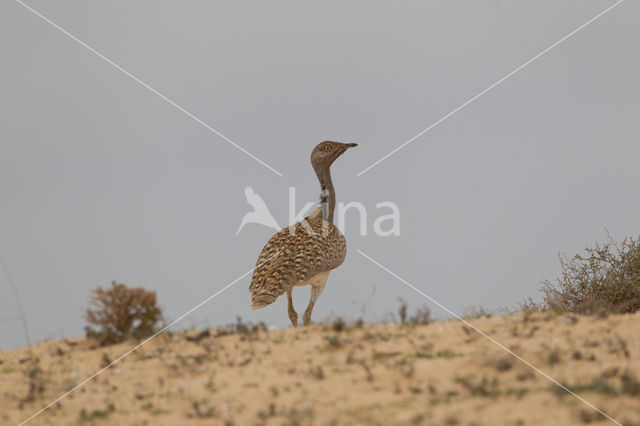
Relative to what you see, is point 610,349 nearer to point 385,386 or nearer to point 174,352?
point 385,386

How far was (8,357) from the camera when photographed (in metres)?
9.06

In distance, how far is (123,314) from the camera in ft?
29.5

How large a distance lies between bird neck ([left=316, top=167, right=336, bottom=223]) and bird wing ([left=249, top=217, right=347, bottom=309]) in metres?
0.75

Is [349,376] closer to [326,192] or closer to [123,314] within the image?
[123,314]

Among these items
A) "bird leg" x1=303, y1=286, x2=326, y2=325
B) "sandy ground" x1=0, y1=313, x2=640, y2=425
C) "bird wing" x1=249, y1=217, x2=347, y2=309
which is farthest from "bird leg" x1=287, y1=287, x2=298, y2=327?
"sandy ground" x1=0, y1=313, x2=640, y2=425

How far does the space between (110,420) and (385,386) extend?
8.72ft

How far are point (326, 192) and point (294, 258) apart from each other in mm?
2670

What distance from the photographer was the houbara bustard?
11078mm

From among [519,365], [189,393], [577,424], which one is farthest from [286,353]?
[577,424]

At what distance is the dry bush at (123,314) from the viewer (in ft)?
→ 29.2

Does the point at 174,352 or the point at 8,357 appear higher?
the point at 8,357

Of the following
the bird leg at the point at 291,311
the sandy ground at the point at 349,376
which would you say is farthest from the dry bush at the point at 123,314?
the bird leg at the point at 291,311

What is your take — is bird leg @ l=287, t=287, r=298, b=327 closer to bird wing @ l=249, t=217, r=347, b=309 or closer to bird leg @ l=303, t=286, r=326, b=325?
bird leg @ l=303, t=286, r=326, b=325

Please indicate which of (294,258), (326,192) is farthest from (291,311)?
(326,192)
